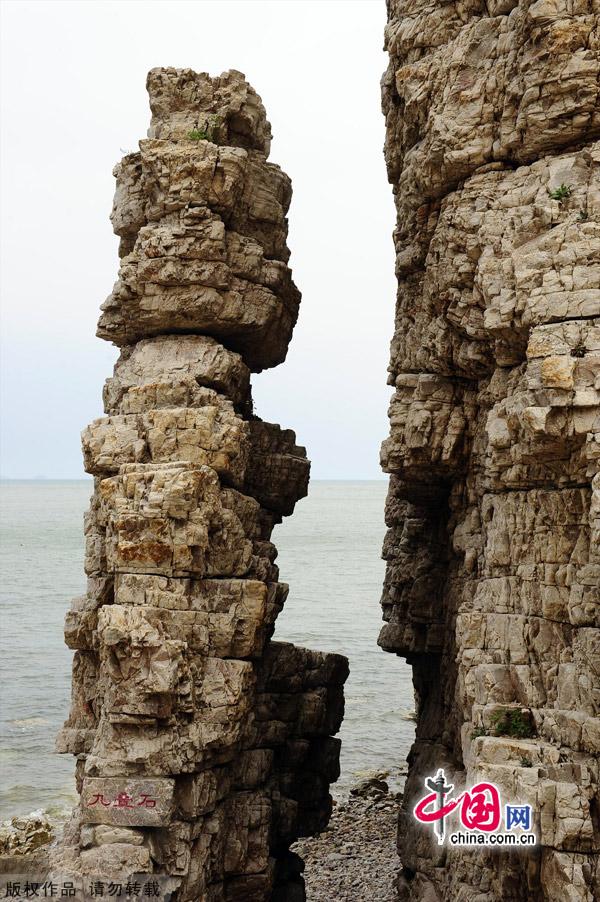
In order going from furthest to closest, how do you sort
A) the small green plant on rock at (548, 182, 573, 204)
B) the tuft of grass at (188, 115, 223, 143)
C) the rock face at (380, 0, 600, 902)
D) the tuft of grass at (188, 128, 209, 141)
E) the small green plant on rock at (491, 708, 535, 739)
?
1. the tuft of grass at (188, 115, 223, 143)
2. the tuft of grass at (188, 128, 209, 141)
3. the small green plant on rock at (548, 182, 573, 204)
4. the small green plant on rock at (491, 708, 535, 739)
5. the rock face at (380, 0, 600, 902)

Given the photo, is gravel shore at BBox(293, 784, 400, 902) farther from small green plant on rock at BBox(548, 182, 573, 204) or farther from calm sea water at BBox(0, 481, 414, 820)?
small green plant on rock at BBox(548, 182, 573, 204)

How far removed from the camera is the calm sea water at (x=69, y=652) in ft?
136

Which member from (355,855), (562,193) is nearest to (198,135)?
(562,193)

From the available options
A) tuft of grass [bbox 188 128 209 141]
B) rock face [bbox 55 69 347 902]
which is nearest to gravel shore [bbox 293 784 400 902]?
rock face [bbox 55 69 347 902]

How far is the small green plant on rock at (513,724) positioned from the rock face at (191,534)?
18.1 feet

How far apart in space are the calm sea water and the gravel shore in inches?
135

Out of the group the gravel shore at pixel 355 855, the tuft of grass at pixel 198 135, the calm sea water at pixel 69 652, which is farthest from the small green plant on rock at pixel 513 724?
the calm sea water at pixel 69 652

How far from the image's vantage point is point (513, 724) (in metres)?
18.9

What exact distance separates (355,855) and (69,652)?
37.3m

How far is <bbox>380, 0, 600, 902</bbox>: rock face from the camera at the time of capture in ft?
59.1

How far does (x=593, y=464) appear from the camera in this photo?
1800cm

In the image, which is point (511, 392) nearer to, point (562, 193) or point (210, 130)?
point (562, 193)

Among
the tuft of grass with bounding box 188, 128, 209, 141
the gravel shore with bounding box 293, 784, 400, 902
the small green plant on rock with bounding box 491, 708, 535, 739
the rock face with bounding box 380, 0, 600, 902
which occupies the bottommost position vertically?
the gravel shore with bounding box 293, 784, 400, 902

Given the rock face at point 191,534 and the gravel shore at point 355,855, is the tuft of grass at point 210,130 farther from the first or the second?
the gravel shore at point 355,855
